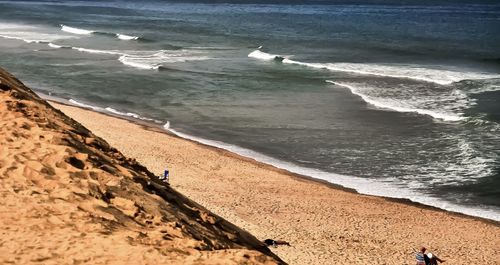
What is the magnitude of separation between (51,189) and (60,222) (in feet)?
3.61

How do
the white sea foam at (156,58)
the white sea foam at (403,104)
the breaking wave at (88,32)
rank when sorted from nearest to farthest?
the white sea foam at (403,104) → the white sea foam at (156,58) → the breaking wave at (88,32)

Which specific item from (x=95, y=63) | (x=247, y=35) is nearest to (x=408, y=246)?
(x=95, y=63)

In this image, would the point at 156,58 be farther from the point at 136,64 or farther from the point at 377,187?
the point at 377,187

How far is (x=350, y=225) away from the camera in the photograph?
1870cm

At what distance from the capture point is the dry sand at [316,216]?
16.7 m

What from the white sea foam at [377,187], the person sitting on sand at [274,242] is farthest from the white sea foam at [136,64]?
the person sitting on sand at [274,242]

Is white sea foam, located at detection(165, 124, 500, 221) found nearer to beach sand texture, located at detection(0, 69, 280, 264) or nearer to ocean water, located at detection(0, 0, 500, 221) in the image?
ocean water, located at detection(0, 0, 500, 221)

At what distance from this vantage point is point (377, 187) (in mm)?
22641

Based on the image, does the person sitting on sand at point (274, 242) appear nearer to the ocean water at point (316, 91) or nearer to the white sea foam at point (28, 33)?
the ocean water at point (316, 91)

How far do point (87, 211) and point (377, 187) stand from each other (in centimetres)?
1529

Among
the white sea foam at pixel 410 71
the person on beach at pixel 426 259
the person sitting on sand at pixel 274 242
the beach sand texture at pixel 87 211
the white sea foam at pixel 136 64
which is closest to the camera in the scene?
the beach sand texture at pixel 87 211

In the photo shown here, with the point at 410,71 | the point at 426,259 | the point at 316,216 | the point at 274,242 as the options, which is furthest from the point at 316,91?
the point at 426,259

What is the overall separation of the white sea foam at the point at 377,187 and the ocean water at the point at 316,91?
0.08 meters

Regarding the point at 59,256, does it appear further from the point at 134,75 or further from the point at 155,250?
the point at 134,75
